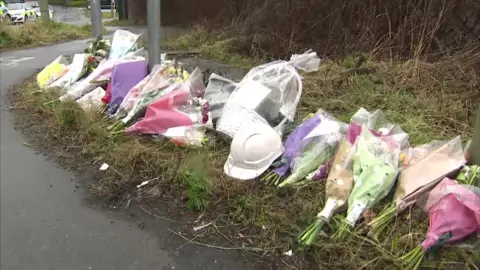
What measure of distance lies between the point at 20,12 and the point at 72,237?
17699 millimetres

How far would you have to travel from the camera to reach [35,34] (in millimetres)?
11883

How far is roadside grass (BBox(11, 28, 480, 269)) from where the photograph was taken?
238 cm

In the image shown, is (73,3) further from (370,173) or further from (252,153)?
(370,173)

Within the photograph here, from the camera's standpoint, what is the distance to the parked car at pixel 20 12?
16.2 m

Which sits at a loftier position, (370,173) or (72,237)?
(370,173)

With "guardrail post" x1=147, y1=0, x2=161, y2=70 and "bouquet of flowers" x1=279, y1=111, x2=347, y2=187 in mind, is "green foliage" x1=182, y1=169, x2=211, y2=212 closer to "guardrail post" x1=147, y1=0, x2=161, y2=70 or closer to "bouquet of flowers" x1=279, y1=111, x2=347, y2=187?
"bouquet of flowers" x1=279, y1=111, x2=347, y2=187

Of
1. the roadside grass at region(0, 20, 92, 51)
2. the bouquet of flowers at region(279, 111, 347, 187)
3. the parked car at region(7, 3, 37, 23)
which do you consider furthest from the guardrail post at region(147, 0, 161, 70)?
the parked car at region(7, 3, 37, 23)

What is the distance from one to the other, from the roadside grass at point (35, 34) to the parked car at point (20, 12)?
2.85 m

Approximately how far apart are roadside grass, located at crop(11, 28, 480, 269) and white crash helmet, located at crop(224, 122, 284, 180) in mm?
113

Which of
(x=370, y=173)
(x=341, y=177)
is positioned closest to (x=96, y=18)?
(x=341, y=177)

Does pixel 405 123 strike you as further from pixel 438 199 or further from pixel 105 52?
pixel 105 52

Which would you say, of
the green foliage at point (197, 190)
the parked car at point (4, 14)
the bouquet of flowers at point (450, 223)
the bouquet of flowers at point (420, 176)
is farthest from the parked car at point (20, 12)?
the bouquet of flowers at point (450, 223)

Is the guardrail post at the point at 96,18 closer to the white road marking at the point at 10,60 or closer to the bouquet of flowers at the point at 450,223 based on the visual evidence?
the white road marking at the point at 10,60

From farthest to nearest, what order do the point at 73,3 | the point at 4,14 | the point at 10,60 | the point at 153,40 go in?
the point at 73,3 → the point at 4,14 → the point at 10,60 → the point at 153,40
